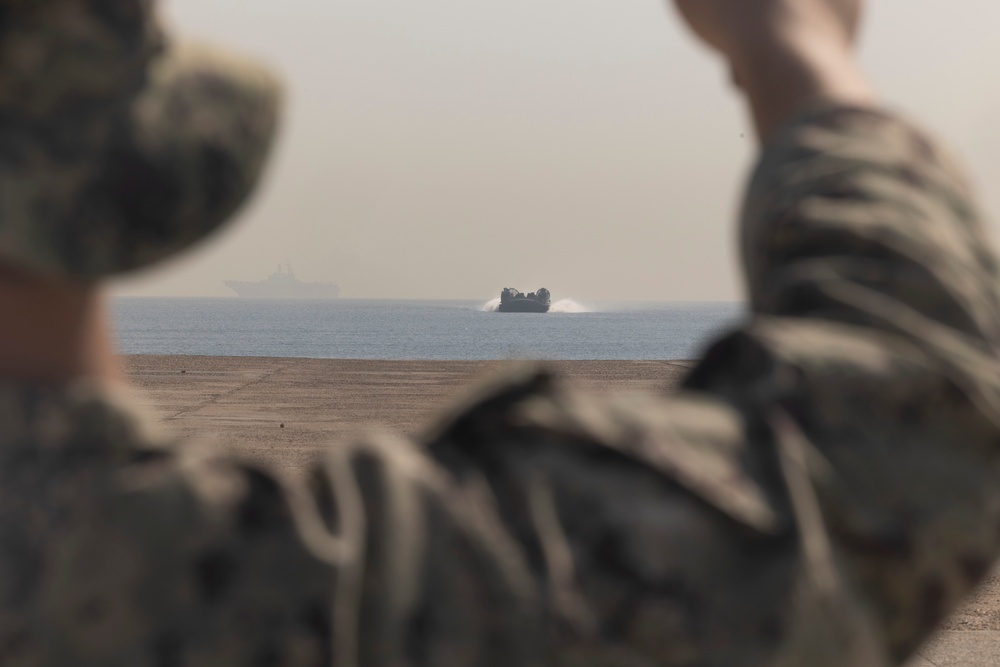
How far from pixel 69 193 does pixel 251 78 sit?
0.13m

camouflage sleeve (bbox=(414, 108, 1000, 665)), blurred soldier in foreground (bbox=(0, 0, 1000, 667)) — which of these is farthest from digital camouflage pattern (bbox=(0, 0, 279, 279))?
camouflage sleeve (bbox=(414, 108, 1000, 665))

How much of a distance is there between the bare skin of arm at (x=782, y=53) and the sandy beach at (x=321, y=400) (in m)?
6.66

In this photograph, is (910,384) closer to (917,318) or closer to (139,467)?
(917,318)

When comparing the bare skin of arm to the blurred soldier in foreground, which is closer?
the blurred soldier in foreground

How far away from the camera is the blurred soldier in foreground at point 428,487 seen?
22.5 inches

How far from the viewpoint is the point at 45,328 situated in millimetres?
611

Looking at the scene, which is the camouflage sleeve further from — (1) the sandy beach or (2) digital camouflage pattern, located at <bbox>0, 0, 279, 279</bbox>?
(1) the sandy beach

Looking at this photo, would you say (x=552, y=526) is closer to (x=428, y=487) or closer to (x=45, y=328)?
(x=428, y=487)

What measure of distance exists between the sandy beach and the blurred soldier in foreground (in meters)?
6.75

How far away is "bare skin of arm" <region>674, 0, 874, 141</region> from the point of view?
0.83 meters

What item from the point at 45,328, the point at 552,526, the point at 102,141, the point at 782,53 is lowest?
the point at 552,526

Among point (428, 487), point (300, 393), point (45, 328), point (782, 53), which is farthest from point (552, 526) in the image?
point (300, 393)

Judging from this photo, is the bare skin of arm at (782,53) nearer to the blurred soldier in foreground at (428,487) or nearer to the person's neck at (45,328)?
the blurred soldier in foreground at (428,487)

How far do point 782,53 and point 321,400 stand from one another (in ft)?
81.2
